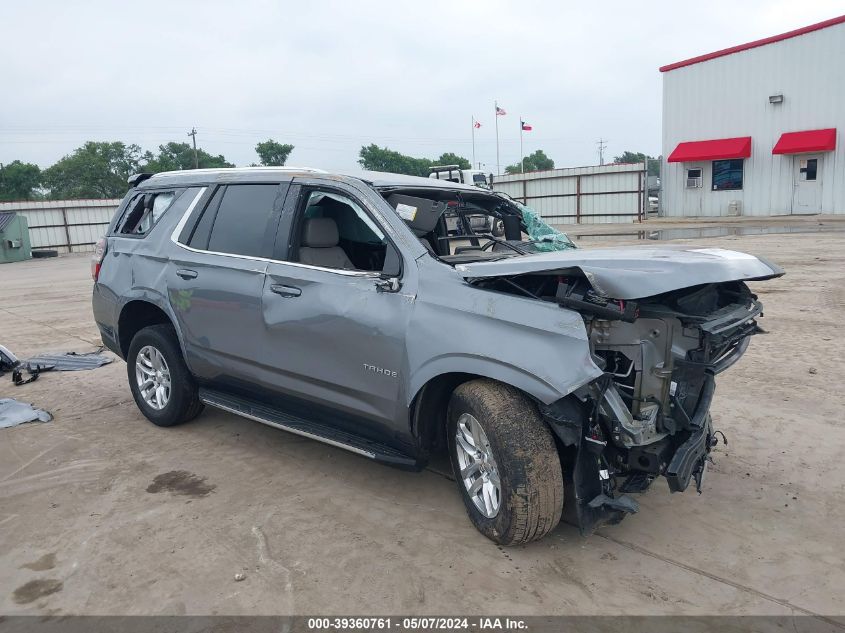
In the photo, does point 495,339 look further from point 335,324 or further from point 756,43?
point 756,43

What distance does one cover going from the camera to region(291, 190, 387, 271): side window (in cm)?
423

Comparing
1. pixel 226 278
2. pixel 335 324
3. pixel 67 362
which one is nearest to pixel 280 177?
pixel 226 278

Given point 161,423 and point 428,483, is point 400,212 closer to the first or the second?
point 428,483

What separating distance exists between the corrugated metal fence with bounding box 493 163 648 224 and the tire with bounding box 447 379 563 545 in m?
27.2

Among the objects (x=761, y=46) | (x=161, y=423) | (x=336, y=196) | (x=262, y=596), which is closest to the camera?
(x=262, y=596)

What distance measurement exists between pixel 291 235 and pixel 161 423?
82.1 inches

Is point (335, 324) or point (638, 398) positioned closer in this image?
point (638, 398)

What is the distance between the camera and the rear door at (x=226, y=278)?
176 inches

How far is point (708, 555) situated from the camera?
3.35m

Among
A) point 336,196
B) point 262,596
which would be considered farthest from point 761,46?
point 262,596

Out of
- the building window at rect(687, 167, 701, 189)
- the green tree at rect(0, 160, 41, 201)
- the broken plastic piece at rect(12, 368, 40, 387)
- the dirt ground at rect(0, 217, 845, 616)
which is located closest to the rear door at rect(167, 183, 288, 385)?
the dirt ground at rect(0, 217, 845, 616)

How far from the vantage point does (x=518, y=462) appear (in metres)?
3.22

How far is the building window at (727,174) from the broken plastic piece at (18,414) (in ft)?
96.2

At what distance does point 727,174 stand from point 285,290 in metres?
29.4
